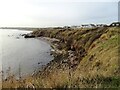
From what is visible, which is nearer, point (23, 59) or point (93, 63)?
point (93, 63)

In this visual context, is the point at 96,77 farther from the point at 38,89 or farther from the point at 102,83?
the point at 38,89

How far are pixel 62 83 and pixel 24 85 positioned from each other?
110 cm

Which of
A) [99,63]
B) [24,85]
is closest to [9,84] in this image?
[24,85]

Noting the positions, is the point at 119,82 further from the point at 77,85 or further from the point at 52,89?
the point at 52,89

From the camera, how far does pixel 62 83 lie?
7559mm

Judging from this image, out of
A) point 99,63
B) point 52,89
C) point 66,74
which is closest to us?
point 52,89

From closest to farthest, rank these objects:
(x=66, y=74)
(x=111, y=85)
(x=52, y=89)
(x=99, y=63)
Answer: (x=52, y=89), (x=111, y=85), (x=66, y=74), (x=99, y=63)

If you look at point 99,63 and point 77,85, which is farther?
point 99,63

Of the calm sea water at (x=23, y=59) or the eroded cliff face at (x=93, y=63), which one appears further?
the calm sea water at (x=23, y=59)

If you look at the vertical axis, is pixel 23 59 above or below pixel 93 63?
below

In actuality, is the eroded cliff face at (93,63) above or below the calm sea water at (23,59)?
above

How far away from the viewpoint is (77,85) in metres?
7.41

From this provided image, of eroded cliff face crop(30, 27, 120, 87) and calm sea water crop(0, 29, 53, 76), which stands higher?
eroded cliff face crop(30, 27, 120, 87)

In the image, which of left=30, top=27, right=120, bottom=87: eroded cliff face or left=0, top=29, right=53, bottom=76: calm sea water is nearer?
left=30, top=27, right=120, bottom=87: eroded cliff face
